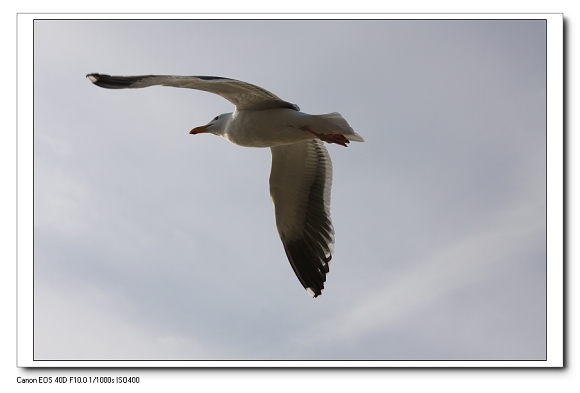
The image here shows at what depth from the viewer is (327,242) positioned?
21.1ft

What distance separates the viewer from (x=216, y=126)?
19.6ft

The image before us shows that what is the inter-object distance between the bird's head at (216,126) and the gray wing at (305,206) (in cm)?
58

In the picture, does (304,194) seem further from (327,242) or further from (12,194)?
(12,194)

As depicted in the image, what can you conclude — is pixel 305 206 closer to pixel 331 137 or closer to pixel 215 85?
pixel 331 137

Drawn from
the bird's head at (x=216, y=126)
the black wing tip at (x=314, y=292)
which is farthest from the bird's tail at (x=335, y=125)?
the black wing tip at (x=314, y=292)

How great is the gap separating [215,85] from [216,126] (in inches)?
33.0

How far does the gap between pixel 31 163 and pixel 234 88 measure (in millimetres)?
1424

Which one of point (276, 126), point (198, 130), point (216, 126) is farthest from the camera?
point (198, 130)

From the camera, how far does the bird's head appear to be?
5898mm

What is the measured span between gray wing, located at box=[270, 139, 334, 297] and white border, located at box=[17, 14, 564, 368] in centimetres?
142

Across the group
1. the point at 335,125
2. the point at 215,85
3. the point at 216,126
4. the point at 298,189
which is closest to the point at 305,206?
the point at 298,189

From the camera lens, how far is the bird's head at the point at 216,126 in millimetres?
5898
